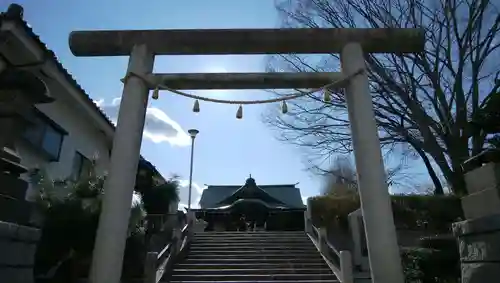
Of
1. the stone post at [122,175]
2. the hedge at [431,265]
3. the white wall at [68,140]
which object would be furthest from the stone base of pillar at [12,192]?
the hedge at [431,265]

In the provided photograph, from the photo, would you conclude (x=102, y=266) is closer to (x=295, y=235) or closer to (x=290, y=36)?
(x=290, y=36)

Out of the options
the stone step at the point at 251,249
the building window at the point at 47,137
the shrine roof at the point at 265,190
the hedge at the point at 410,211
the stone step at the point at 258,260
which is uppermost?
the shrine roof at the point at 265,190

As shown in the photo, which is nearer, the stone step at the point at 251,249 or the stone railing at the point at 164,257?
the stone railing at the point at 164,257

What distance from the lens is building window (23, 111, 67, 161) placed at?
10.1m

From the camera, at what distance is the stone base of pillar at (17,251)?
356 centimetres

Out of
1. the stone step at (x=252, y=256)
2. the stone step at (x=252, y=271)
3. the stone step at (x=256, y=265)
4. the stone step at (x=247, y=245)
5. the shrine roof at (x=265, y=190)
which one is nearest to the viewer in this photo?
the stone step at (x=252, y=271)

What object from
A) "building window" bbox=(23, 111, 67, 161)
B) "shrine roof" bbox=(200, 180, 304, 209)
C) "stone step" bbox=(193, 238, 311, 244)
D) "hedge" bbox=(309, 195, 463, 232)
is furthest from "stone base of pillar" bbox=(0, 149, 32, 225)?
"shrine roof" bbox=(200, 180, 304, 209)

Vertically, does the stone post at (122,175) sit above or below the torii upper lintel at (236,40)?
below

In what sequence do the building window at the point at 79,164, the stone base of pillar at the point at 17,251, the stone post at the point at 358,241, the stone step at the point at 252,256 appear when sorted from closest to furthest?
the stone base of pillar at the point at 17,251 → the building window at the point at 79,164 → the stone post at the point at 358,241 → the stone step at the point at 252,256

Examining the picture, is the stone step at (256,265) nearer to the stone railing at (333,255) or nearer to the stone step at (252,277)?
the stone railing at (333,255)

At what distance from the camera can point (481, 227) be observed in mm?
3771

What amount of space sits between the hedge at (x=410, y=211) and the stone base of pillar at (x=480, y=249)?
13.7m

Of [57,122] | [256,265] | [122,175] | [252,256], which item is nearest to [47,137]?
[57,122]

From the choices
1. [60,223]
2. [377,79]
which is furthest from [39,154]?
[377,79]
